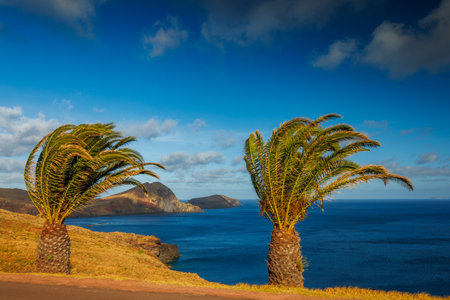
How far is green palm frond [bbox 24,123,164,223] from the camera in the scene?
1262cm

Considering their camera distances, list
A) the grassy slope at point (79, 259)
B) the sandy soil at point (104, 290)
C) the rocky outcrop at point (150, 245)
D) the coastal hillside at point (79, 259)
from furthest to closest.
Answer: the rocky outcrop at point (150, 245)
the coastal hillside at point (79, 259)
the grassy slope at point (79, 259)
the sandy soil at point (104, 290)

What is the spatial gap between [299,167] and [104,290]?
9.65 meters

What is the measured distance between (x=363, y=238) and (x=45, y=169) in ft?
284

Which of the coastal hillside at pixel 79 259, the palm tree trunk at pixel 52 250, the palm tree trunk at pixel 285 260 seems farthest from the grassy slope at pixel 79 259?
the palm tree trunk at pixel 285 260

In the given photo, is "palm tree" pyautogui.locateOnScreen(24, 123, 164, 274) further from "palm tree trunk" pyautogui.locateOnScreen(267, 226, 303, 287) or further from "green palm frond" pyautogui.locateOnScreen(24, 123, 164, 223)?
"palm tree trunk" pyautogui.locateOnScreen(267, 226, 303, 287)

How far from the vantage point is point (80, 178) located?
13.6 meters

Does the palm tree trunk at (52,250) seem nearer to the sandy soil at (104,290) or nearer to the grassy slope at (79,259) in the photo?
the grassy slope at (79,259)

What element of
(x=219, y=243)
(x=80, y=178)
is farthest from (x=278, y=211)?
(x=219, y=243)

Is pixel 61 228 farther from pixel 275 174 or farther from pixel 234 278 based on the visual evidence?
pixel 234 278

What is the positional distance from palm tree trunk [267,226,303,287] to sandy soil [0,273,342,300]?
4.38 m

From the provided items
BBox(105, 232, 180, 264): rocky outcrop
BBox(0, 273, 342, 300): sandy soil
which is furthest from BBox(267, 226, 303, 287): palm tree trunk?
BBox(105, 232, 180, 264): rocky outcrop

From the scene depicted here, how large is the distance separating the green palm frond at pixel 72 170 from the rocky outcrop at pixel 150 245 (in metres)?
36.9

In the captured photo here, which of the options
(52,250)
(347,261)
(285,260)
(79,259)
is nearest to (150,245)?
(79,259)

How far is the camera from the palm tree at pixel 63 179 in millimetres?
12773
